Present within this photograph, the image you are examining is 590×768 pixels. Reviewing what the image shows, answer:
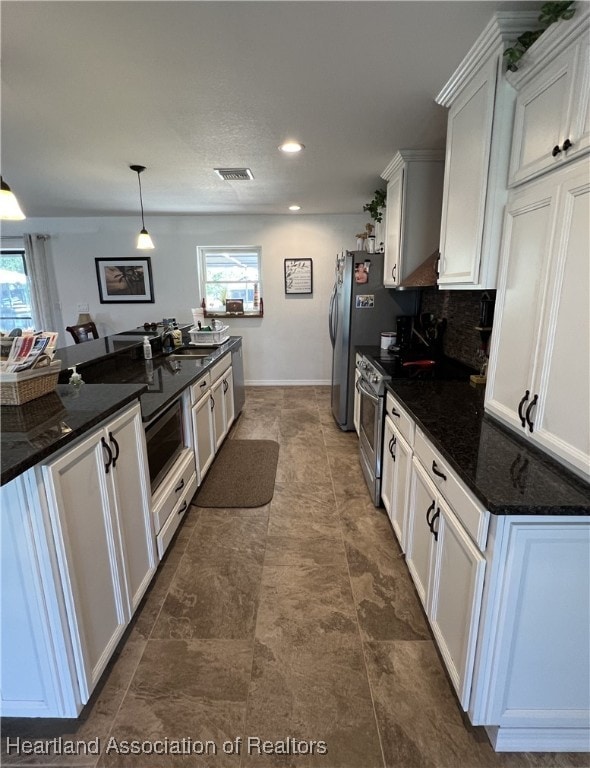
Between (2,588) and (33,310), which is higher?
(33,310)

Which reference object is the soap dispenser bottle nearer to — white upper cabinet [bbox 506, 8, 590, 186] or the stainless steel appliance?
the stainless steel appliance

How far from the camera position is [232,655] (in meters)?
1.51

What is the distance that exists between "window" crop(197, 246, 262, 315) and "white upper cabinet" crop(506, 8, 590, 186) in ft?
13.7

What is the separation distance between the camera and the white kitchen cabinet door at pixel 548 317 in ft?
3.40

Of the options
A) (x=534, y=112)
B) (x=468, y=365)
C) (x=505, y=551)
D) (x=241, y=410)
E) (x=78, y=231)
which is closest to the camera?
(x=505, y=551)

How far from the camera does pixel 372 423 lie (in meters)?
2.56

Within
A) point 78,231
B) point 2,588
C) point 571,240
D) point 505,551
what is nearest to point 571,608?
point 505,551

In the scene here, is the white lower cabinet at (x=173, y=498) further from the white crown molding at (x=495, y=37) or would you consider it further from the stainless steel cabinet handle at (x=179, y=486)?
the white crown molding at (x=495, y=37)

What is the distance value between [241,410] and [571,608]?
369cm

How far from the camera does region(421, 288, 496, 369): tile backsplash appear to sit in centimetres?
245

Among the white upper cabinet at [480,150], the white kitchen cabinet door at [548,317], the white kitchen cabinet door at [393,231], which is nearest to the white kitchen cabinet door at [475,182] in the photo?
the white upper cabinet at [480,150]

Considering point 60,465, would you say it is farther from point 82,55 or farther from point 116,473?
point 82,55

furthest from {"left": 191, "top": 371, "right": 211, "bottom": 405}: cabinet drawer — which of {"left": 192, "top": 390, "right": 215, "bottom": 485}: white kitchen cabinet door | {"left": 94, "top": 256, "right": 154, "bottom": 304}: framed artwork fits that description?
{"left": 94, "top": 256, "right": 154, "bottom": 304}: framed artwork

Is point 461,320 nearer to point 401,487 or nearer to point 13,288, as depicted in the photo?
point 401,487
